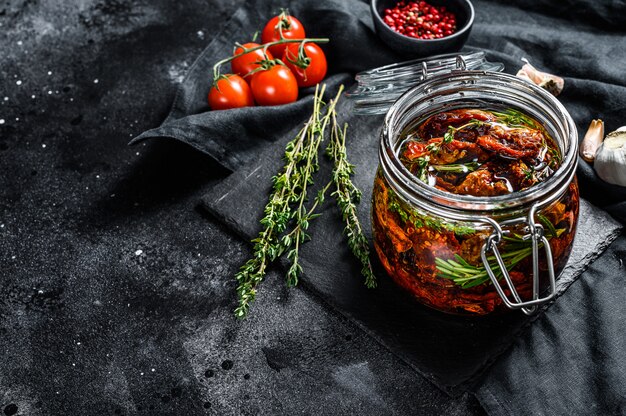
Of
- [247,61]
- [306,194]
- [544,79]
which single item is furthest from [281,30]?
[544,79]

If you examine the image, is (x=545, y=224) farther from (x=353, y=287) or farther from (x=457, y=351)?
(x=353, y=287)

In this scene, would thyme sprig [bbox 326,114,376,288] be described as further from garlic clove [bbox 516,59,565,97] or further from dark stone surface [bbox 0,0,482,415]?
garlic clove [bbox 516,59,565,97]

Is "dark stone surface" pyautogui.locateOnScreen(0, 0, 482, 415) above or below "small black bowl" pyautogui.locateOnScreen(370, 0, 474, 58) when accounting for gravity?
below

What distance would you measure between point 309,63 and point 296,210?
48 cm

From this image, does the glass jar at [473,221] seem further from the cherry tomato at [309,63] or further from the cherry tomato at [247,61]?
the cherry tomato at [247,61]

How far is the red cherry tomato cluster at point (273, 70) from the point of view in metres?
2.08

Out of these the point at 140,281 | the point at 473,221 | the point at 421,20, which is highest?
the point at 473,221

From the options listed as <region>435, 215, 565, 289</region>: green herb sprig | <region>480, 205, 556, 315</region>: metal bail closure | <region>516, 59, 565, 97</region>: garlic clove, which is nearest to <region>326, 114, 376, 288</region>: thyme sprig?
<region>435, 215, 565, 289</region>: green herb sprig

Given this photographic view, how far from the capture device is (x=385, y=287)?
170cm

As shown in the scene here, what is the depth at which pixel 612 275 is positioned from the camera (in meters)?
1.69

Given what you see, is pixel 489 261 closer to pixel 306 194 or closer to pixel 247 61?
pixel 306 194

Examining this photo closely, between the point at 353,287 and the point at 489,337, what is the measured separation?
0.31 metres

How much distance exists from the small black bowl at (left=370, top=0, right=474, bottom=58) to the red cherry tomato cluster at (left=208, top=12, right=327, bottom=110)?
0.62ft

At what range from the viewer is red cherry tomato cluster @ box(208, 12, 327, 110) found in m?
2.08
